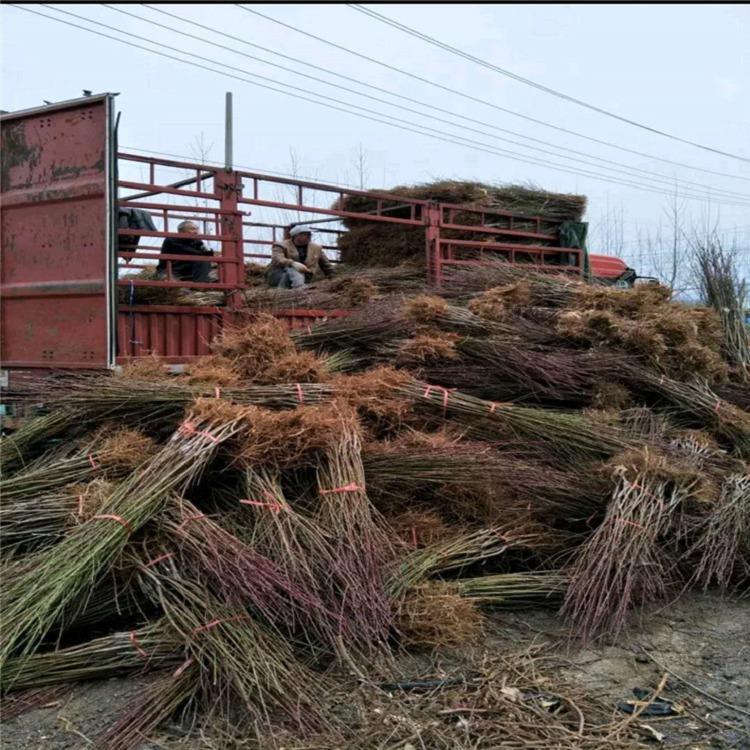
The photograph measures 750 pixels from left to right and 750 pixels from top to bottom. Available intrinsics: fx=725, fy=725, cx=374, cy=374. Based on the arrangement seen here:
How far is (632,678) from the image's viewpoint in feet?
10.2

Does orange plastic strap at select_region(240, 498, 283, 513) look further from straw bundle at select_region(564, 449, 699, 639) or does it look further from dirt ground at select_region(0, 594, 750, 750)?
straw bundle at select_region(564, 449, 699, 639)

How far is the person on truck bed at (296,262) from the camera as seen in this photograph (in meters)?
7.26

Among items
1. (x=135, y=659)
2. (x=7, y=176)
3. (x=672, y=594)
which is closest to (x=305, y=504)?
(x=135, y=659)

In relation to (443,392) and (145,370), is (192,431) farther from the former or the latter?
(443,392)

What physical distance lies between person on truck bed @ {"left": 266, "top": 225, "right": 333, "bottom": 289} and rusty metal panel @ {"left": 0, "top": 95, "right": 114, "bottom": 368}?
244 centimetres

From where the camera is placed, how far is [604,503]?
160 inches

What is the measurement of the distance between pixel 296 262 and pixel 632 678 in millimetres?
5358

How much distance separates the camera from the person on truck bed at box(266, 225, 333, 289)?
7.26 meters

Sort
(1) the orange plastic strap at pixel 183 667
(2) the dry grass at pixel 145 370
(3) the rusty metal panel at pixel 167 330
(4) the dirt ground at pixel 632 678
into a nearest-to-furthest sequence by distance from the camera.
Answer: (4) the dirt ground at pixel 632 678 < (1) the orange plastic strap at pixel 183 667 < (2) the dry grass at pixel 145 370 < (3) the rusty metal panel at pixel 167 330

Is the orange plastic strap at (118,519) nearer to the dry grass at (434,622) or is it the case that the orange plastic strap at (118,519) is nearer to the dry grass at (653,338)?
the dry grass at (434,622)

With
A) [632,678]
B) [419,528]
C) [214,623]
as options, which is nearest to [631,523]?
[632,678]

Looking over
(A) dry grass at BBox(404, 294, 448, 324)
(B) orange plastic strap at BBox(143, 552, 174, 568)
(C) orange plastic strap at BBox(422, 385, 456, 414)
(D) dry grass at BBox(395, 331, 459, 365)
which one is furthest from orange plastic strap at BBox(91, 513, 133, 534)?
(A) dry grass at BBox(404, 294, 448, 324)

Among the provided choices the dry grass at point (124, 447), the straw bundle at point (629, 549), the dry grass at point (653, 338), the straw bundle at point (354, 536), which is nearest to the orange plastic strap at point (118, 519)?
the dry grass at point (124, 447)

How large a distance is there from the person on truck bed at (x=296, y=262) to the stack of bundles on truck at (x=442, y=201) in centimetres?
53
